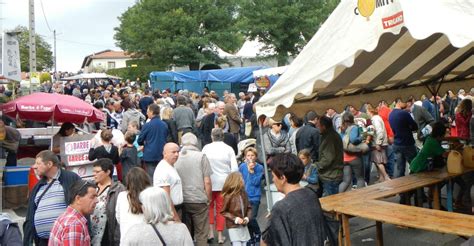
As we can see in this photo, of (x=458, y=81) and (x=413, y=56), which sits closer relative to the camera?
(x=413, y=56)

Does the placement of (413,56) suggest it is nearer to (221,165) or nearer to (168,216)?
(221,165)

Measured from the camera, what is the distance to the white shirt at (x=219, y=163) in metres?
7.45

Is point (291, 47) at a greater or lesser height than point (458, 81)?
greater

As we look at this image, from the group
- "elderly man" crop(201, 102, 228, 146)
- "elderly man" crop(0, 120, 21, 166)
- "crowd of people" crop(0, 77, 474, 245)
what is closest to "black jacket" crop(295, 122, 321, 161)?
"crowd of people" crop(0, 77, 474, 245)

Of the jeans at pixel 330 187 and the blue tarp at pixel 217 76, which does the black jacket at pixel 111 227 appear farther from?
the blue tarp at pixel 217 76

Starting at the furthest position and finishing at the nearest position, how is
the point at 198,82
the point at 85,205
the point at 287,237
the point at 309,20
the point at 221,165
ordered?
the point at 309,20, the point at 198,82, the point at 221,165, the point at 85,205, the point at 287,237

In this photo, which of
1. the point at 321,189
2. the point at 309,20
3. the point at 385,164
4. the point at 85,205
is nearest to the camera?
the point at 85,205

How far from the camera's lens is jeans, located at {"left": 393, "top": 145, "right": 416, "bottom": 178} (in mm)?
9453

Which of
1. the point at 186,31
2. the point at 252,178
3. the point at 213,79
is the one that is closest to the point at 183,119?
the point at 252,178

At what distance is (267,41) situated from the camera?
44125 millimetres

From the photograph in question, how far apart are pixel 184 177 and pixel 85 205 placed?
93.4 inches

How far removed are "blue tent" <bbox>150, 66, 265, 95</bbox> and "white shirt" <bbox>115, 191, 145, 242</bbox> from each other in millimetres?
21412

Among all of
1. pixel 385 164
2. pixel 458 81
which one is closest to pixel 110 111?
A: pixel 385 164

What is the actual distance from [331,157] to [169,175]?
8.48ft
